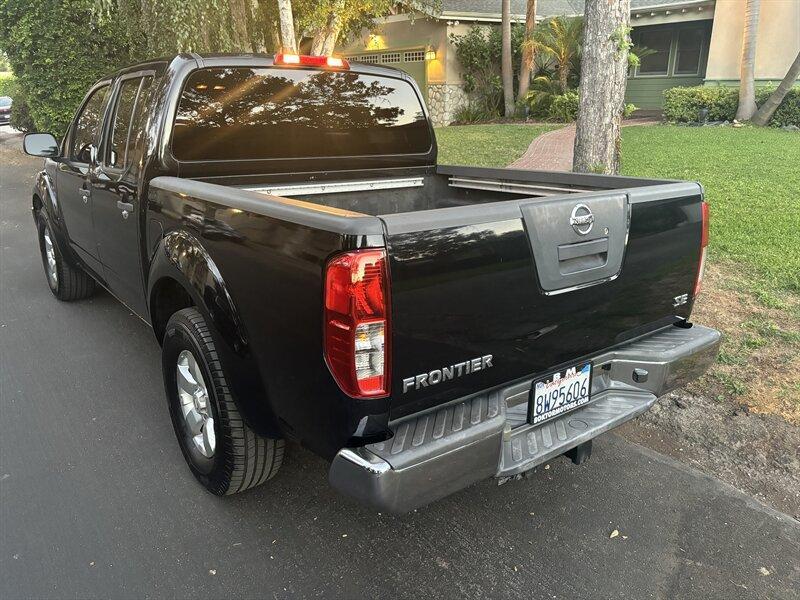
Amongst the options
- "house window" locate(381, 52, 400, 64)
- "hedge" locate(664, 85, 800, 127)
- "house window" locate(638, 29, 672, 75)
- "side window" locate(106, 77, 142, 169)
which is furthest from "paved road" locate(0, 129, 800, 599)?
"house window" locate(638, 29, 672, 75)

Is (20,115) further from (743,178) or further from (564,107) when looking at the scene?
(743,178)

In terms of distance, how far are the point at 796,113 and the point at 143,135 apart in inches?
682

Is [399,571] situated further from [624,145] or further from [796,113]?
[796,113]

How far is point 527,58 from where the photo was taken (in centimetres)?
1966

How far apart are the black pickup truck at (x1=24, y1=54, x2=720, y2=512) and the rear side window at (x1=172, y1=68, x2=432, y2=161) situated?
0.01m

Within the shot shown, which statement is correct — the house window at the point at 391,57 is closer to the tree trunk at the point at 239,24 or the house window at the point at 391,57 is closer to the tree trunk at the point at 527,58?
the tree trunk at the point at 527,58

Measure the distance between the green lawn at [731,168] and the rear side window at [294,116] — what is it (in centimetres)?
373

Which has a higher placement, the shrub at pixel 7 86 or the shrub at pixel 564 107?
the shrub at pixel 7 86

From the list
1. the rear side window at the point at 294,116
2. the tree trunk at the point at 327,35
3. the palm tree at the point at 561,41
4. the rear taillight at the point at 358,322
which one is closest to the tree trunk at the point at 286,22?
the tree trunk at the point at 327,35

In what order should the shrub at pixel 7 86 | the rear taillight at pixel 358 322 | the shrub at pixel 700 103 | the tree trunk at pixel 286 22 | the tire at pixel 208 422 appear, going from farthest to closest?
the shrub at pixel 7 86 → the shrub at pixel 700 103 → the tree trunk at pixel 286 22 → the tire at pixel 208 422 → the rear taillight at pixel 358 322

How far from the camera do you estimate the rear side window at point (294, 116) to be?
3492mm

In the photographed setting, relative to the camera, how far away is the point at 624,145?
13594 mm

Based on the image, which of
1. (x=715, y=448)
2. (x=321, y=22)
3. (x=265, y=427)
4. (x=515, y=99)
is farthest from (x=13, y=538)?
(x=515, y=99)

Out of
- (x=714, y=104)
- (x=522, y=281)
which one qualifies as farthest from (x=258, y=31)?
(x=522, y=281)
